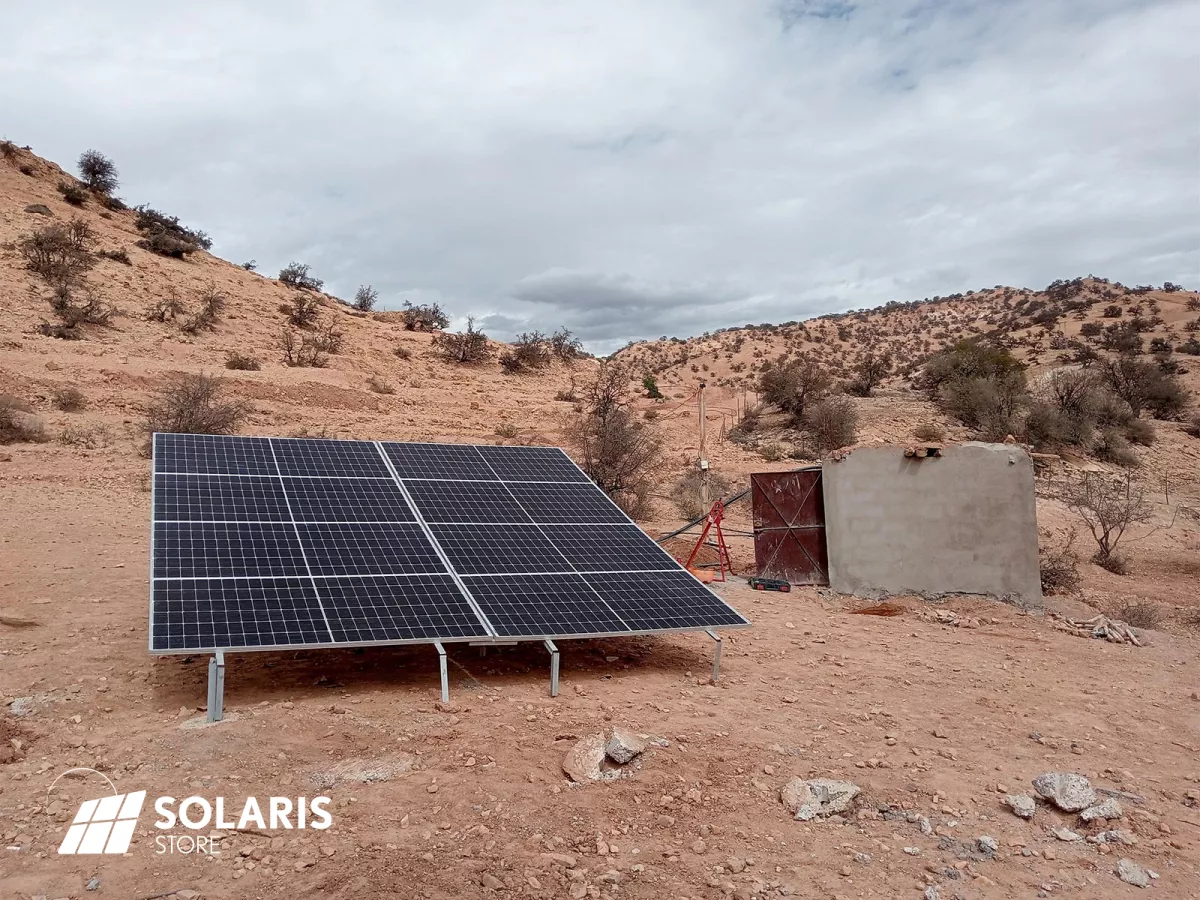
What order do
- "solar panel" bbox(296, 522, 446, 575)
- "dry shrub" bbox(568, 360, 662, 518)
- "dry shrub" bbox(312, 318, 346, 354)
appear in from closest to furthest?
"solar panel" bbox(296, 522, 446, 575) → "dry shrub" bbox(568, 360, 662, 518) → "dry shrub" bbox(312, 318, 346, 354)

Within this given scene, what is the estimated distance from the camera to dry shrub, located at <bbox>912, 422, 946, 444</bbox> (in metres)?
28.0

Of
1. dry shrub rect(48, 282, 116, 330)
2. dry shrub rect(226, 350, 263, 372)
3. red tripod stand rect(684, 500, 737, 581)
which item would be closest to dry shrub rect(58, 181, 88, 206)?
dry shrub rect(48, 282, 116, 330)

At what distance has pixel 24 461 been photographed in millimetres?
17016

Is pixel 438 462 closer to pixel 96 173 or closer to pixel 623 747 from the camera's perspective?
pixel 623 747

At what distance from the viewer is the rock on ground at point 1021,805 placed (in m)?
6.18

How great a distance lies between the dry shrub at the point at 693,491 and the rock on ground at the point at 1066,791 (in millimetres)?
13934

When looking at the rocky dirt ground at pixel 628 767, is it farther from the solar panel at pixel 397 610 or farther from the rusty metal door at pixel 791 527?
the rusty metal door at pixel 791 527

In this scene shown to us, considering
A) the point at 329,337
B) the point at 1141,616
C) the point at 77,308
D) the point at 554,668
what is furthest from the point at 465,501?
the point at 329,337

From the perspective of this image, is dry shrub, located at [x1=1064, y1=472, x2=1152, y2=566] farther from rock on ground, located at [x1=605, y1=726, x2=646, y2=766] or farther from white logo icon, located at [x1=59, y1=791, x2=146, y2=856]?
white logo icon, located at [x1=59, y1=791, x2=146, y2=856]

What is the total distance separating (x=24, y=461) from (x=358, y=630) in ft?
44.5

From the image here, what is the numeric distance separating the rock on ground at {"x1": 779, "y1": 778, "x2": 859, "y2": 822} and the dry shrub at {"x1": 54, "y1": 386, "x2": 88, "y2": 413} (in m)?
20.3

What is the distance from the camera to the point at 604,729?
7484 millimetres

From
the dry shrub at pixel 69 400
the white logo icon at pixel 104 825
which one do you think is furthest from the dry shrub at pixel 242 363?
the white logo icon at pixel 104 825

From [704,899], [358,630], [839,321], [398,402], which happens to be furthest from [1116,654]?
[839,321]
